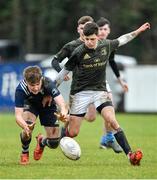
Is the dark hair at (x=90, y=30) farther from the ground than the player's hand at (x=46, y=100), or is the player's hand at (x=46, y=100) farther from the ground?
the dark hair at (x=90, y=30)

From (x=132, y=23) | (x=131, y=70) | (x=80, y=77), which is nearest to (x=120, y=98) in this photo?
(x=131, y=70)

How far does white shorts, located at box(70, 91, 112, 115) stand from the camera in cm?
1330

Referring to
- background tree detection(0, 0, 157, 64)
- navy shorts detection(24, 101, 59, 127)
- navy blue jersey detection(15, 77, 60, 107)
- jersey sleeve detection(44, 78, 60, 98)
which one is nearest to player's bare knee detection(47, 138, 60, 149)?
navy shorts detection(24, 101, 59, 127)

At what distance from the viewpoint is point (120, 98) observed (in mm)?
29688

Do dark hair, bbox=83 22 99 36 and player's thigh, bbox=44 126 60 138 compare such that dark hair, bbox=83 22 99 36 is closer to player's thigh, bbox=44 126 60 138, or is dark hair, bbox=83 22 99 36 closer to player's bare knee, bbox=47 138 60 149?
player's thigh, bbox=44 126 60 138

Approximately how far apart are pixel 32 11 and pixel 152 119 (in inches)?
628

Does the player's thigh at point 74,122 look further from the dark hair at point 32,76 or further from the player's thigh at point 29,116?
the dark hair at point 32,76

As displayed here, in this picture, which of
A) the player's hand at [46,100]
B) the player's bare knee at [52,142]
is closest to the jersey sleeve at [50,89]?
the player's hand at [46,100]

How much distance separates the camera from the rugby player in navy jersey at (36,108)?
1240cm

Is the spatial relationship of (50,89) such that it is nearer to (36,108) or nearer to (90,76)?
(36,108)

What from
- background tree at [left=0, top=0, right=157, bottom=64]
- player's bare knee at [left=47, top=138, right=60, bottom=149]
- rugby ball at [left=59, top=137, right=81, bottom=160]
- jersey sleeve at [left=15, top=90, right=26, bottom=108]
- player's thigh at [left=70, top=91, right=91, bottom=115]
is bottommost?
background tree at [left=0, top=0, right=157, bottom=64]

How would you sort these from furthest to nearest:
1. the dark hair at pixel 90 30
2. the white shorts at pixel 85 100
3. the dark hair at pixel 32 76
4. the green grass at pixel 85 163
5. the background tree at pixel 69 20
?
the background tree at pixel 69 20
the white shorts at pixel 85 100
the dark hair at pixel 90 30
the dark hair at pixel 32 76
the green grass at pixel 85 163

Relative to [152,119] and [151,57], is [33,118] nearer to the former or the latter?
[152,119]

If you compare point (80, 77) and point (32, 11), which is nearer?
point (80, 77)
